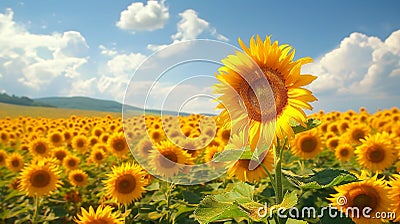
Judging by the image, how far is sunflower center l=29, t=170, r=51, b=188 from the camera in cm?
554

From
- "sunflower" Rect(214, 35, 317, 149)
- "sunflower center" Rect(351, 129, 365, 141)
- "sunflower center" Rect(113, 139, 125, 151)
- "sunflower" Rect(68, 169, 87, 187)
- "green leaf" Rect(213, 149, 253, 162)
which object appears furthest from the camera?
"sunflower center" Rect(351, 129, 365, 141)

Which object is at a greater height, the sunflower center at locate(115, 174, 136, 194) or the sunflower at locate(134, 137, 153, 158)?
the sunflower at locate(134, 137, 153, 158)

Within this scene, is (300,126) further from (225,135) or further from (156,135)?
(156,135)

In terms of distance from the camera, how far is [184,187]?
5281 millimetres

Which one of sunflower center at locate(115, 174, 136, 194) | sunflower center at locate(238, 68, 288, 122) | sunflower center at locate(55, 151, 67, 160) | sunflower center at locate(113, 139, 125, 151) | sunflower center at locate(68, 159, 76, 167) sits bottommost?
sunflower center at locate(68, 159, 76, 167)

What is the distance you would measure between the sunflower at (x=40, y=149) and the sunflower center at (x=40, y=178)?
151 inches

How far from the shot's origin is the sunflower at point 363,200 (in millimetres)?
2986

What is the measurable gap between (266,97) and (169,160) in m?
3.01

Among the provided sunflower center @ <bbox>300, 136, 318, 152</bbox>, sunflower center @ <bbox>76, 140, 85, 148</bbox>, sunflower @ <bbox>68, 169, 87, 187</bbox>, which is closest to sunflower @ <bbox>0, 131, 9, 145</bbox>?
sunflower center @ <bbox>76, 140, 85, 148</bbox>

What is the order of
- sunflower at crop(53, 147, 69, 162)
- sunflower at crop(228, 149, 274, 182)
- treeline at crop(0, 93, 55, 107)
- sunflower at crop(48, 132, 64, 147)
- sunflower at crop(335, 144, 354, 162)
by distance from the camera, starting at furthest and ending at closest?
1. treeline at crop(0, 93, 55, 107)
2. sunflower at crop(48, 132, 64, 147)
3. sunflower at crop(53, 147, 69, 162)
4. sunflower at crop(335, 144, 354, 162)
5. sunflower at crop(228, 149, 274, 182)

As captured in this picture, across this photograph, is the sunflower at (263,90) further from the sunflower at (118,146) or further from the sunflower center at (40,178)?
the sunflower at (118,146)

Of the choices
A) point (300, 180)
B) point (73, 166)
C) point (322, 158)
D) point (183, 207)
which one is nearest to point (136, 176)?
point (183, 207)

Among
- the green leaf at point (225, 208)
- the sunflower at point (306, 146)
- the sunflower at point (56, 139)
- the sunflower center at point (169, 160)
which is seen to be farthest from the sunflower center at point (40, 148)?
the green leaf at point (225, 208)

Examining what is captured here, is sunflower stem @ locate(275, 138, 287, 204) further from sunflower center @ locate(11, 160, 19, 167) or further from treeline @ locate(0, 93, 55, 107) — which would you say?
treeline @ locate(0, 93, 55, 107)
